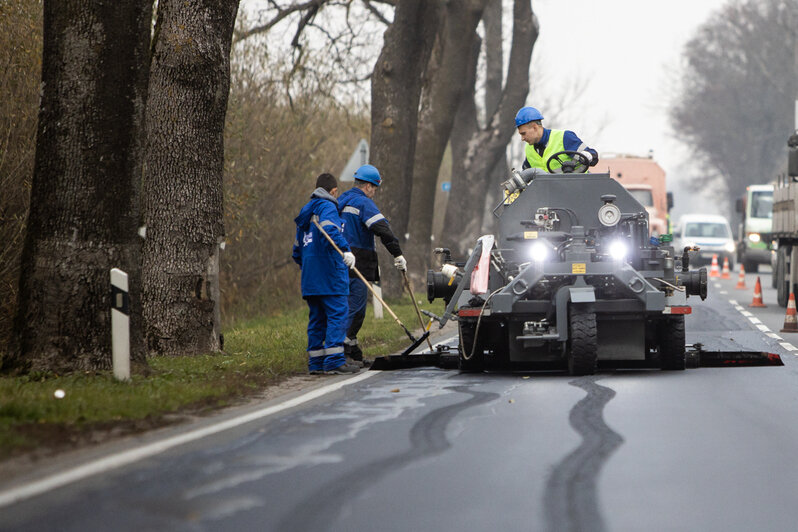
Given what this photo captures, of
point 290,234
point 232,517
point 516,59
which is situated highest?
point 516,59

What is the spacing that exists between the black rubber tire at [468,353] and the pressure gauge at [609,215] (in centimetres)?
163

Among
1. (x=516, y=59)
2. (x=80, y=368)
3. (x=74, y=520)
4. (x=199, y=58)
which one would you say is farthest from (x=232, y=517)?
(x=516, y=59)

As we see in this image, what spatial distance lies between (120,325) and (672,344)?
5.05m

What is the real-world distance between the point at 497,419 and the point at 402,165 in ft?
51.0

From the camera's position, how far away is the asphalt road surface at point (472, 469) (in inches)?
237

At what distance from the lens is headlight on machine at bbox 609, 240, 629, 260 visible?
1295 centimetres

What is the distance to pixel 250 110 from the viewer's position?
22.9 m

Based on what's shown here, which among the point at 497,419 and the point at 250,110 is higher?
the point at 250,110

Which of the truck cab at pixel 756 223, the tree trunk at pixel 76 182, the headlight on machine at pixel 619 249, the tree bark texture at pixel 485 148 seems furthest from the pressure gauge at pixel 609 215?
the truck cab at pixel 756 223

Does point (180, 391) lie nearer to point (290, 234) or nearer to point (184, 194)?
point (184, 194)

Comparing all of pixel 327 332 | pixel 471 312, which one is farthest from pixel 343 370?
pixel 471 312

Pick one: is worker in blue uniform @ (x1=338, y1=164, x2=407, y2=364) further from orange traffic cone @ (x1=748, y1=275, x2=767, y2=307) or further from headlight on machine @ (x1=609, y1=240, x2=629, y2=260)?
orange traffic cone @ (x1=748, y1=275, x2=767, y2=307)

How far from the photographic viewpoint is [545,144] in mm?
14078

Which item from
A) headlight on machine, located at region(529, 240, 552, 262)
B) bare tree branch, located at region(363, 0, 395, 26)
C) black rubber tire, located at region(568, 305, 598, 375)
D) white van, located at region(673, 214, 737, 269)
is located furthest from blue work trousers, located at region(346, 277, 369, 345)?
white van, located at region(673, 214, 737, 269)
